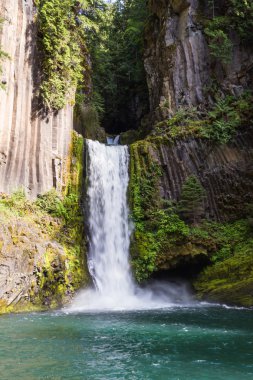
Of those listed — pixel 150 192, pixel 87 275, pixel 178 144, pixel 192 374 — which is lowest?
pixel 192 374

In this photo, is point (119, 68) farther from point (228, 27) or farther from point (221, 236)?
point (221, 236)

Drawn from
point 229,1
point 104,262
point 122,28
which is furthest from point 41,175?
point 122,28

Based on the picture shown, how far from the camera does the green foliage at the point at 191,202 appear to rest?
72.3 ft

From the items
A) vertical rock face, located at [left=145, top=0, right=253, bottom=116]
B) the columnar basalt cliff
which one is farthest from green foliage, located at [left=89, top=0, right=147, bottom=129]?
the columnar basalt cliff

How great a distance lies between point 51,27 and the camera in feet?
71.4

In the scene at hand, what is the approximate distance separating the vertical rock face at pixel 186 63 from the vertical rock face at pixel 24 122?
908 centimetres

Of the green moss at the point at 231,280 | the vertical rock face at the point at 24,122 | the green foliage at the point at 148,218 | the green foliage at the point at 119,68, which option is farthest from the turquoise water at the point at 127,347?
the green foliage at the point at 119,68

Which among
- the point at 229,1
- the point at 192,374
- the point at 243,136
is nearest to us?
the point at 192,374

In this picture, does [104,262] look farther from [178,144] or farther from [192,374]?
[192,374]

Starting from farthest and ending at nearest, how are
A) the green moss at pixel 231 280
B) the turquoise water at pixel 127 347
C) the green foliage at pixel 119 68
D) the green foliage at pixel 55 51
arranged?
1. the green foliage at pixel 119 68
2. the green foliage at pixel 55 51
3. the green moss at pixel 231 280
4. the turquoise water at pixel 127 347

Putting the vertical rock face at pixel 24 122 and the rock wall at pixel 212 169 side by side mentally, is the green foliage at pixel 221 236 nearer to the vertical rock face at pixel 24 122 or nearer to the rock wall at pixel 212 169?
the rock wall at pixel 212 169

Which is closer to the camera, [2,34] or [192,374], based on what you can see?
[192,374]

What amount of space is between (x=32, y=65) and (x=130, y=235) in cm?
1047

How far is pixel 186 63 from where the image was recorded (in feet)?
91.2
